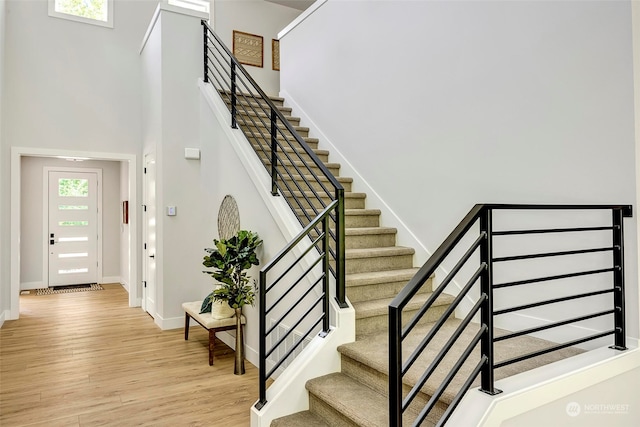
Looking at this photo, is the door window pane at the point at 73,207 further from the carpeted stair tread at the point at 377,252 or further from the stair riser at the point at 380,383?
the stair riser at the point at 380,383

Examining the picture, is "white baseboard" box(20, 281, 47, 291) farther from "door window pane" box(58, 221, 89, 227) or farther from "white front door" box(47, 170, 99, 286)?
"door window pane" box(58, 221, 89, 227)

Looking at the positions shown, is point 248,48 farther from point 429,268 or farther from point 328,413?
point 429,268

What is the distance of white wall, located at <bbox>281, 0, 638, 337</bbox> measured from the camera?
243cm

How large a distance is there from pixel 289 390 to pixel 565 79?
255 centimetres

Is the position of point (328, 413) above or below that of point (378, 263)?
below

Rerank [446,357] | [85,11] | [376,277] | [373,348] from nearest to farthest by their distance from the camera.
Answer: [446,357]
[373,348]
[376,277]
[85,11]

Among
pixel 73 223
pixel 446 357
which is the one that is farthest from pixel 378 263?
pixel 73 223

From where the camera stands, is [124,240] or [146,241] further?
[124,240]

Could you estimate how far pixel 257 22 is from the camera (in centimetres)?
766

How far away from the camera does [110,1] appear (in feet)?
20.9

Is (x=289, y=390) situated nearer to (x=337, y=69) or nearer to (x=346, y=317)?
(x=346, y=317)

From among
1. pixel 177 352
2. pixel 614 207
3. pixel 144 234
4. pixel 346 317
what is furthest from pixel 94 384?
pixel 614 207

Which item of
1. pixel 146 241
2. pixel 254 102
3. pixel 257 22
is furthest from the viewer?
pixel 257 22

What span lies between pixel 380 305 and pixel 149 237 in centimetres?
391
